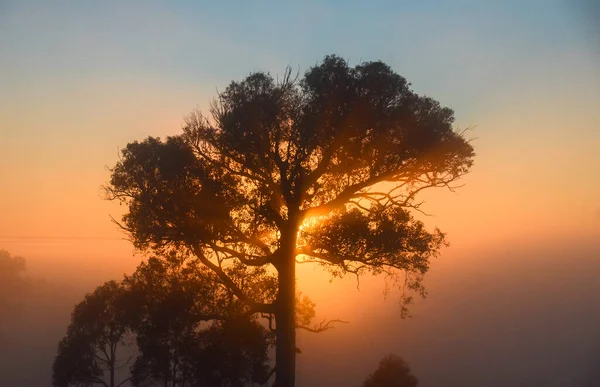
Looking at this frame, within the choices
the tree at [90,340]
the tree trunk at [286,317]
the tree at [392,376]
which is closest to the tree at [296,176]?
the tree trunk at [286,317]

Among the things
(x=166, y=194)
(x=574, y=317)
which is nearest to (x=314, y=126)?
(x=166, y=194)

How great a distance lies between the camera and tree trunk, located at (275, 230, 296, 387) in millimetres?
12320

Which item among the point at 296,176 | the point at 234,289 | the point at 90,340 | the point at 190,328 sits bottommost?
the point at 90,340

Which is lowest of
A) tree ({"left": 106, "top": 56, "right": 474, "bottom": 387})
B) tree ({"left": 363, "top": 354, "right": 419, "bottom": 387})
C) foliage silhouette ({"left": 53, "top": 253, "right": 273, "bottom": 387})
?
tree ({"left": 363, "top": 354, "right": 419, "bottom": 387})

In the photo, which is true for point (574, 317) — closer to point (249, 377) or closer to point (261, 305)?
point (249, 377)

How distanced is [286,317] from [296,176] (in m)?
3.55

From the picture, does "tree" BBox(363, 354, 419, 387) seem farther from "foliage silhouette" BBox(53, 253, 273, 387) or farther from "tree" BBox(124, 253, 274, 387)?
"tree" BBox(124, 253, 274, 387)

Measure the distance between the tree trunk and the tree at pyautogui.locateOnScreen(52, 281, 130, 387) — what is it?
1040cm

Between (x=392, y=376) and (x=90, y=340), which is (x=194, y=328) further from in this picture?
(x=90, y=340)

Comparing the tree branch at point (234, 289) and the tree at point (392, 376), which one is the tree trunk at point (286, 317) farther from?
the tree at point (392, 376)

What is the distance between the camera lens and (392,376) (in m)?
16.3

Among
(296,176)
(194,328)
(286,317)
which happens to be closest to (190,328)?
(194,328)

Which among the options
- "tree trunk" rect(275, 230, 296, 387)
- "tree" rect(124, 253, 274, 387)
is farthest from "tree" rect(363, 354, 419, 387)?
"tree trunk" rect(275, 230, 296, 387)

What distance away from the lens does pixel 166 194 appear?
12711 millimetres
